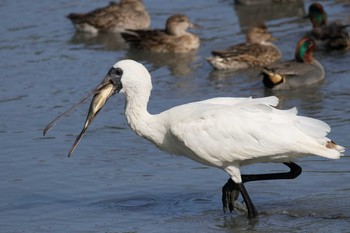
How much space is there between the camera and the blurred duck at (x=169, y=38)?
1653 centimetres

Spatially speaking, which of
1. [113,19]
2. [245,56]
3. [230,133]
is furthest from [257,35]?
[230,133]

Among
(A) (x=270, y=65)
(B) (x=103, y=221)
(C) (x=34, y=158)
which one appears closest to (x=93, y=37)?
(A) (x=270, y=65)

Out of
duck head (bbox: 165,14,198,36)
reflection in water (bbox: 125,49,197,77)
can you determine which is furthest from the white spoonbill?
duck head (bbox: 165,14,198,36)

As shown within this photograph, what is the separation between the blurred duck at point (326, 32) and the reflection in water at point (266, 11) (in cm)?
156

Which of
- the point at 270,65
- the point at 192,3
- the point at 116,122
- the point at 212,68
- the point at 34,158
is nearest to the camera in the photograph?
the point at 34,158

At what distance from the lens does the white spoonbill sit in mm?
8586

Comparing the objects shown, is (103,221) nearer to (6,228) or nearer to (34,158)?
(6,228)

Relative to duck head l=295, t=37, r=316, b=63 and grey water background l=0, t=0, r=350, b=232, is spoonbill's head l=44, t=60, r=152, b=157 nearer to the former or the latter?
grey water background l=0, t=0, r=350, b=232

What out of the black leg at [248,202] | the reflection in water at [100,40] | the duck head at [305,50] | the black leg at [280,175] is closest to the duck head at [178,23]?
the reflection in water at [100,40]

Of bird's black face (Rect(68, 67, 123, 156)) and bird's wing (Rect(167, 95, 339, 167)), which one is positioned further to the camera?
bird's black face (Rect(68, 67, 123, 156))

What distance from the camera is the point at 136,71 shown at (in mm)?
8844

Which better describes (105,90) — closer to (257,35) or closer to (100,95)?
(100,95)

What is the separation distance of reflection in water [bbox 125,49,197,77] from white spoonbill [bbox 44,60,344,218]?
6056 mm

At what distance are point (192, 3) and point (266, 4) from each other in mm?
1467
